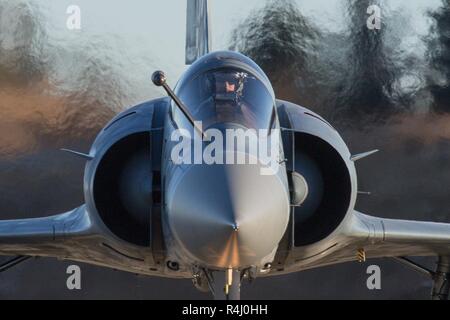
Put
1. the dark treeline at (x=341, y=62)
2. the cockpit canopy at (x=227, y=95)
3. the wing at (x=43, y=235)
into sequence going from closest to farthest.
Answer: the cockpit canopy at (x=227, y=95)
the wing at (x=43, y=235)
the dark treeline at (x=341, y=62)

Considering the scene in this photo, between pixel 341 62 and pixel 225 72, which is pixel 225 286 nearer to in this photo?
pixel 225 72

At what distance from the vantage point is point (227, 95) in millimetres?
10234

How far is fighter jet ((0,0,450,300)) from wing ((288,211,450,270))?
16mm

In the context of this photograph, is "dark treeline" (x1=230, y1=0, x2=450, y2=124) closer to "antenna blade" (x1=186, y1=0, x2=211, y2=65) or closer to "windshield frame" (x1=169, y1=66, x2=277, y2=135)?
"antenna blade" (x1=186, y1=0, x2=211, y2=65)

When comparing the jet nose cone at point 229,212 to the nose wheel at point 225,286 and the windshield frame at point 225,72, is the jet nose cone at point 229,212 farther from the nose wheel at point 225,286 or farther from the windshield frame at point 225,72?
the windshield frame at point 225,72

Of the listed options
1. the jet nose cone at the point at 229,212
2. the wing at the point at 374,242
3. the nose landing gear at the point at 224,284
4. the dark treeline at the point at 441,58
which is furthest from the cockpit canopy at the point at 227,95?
the dark treeline at the point at 441,58

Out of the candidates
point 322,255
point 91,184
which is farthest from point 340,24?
point 91,184

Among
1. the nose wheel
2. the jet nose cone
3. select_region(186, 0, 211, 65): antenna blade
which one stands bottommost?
the nose wheel

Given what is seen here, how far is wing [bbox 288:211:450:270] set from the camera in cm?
1151

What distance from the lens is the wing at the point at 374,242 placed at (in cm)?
1151

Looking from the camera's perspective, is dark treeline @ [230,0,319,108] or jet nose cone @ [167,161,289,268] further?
dark treeline @ [230,0,319,108]

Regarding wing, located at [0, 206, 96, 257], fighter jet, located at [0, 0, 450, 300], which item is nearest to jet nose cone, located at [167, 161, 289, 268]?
fighter jet, located at [0, 0, 450, 300]

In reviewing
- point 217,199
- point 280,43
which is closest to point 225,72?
point 217,199

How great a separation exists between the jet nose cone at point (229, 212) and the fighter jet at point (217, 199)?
0.01m
